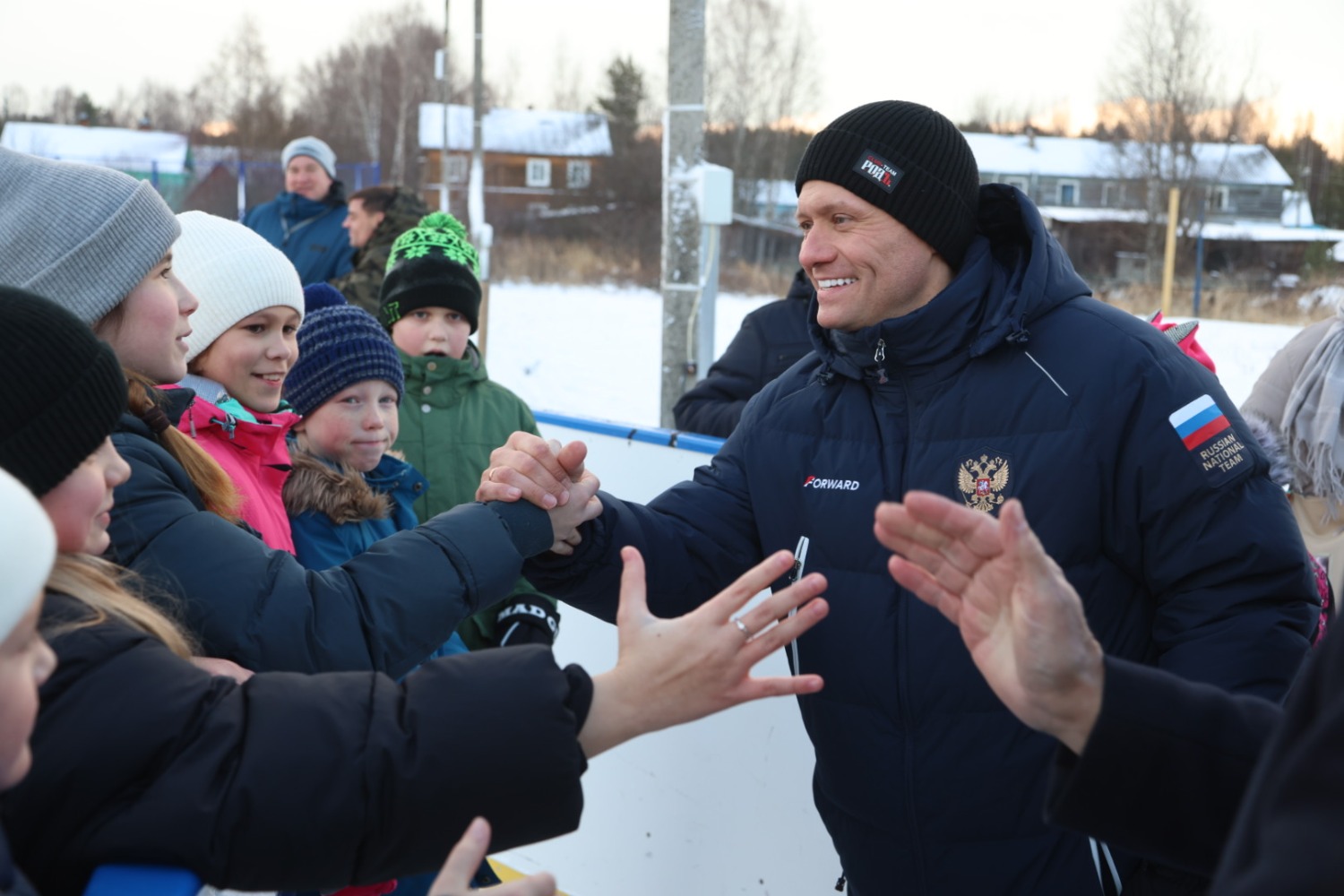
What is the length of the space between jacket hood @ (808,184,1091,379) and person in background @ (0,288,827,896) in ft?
3.07

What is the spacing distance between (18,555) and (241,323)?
5.36 feet

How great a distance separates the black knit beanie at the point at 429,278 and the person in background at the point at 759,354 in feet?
4.67

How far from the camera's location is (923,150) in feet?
8.07

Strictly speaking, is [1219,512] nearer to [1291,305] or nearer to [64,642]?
[64,642]

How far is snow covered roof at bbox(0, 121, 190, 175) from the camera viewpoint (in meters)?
45.6

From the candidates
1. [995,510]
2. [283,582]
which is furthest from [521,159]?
[283,582]

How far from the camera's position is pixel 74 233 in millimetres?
1981

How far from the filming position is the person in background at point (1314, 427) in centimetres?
388

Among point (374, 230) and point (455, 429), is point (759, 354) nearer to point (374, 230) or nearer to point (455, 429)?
point (455, 429)

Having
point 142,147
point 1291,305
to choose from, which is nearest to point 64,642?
point 1291,305

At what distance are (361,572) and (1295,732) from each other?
4.65 ft

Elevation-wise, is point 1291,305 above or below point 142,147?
below

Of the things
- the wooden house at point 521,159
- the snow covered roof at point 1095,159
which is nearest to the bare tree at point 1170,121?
the snow covered roof at point 1095,159

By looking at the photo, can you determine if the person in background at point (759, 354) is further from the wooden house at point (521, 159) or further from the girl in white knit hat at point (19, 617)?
the wooden house at point (521, 159)
